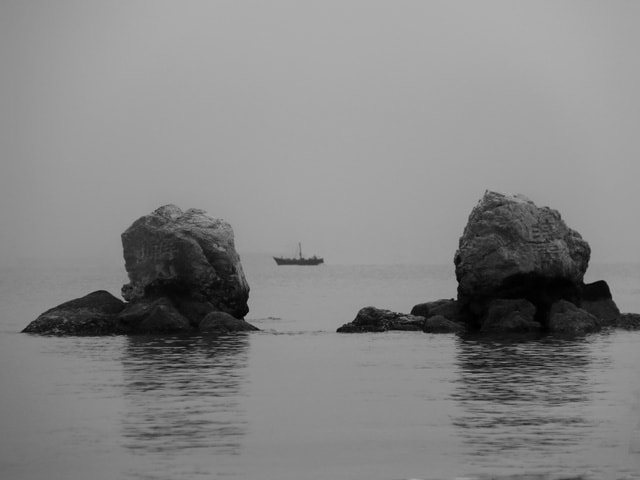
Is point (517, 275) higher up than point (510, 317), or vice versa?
point (517, 275)

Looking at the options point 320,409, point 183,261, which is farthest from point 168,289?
point 320,409

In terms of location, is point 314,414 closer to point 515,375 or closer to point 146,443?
point 146,443

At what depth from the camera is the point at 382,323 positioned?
55.3 metres

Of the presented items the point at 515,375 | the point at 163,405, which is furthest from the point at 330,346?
the point at 163,405

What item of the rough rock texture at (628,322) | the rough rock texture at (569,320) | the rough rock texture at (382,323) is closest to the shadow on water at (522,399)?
the rough rock texture at (569,320)

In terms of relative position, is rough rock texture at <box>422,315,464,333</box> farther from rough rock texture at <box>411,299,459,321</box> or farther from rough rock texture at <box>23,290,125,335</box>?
rough rock texture at <box>23,290,125,335</box>

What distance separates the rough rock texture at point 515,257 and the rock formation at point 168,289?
11.7 m

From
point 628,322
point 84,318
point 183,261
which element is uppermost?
point 183,261

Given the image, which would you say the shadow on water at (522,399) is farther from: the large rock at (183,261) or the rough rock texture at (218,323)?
the large rock at (183,261)

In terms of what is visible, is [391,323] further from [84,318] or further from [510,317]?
[84,318]

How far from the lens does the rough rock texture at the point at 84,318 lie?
2046 inches

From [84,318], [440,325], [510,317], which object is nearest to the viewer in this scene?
[510,317]

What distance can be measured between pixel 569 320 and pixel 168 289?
1971 centimetres

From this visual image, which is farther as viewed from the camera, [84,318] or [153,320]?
[84,318]
